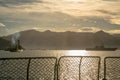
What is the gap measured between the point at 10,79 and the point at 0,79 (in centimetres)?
110

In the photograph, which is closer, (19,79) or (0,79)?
(0,79)

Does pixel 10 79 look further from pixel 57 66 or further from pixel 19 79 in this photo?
pixel 57 66

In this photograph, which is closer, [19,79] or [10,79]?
[10,79]

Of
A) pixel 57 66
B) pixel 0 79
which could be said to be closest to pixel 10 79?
pixel 0 79

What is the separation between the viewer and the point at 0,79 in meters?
16.8

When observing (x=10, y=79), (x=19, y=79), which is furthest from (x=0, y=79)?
(x=19, y=79)

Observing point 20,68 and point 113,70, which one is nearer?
point 20,68

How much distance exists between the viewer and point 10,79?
1784cm

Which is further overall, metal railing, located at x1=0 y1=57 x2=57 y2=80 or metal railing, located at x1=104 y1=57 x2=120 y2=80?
metal railing, located at x1=104 y1=57 x2=120 y2=80

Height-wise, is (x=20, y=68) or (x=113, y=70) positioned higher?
(x=113, y=70)

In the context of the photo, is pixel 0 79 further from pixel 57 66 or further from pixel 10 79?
pixel 57 66

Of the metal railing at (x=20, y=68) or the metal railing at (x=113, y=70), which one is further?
the metal railing at (x=113, y=70)

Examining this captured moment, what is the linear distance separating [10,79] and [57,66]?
9.03ft
